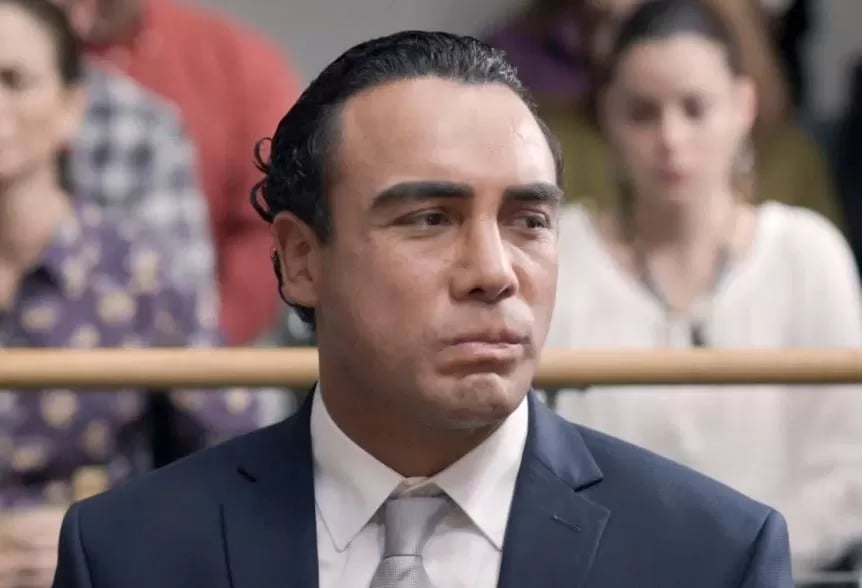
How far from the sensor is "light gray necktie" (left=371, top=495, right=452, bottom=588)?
41.9 inches

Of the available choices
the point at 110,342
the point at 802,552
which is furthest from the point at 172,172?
the point at 802,552

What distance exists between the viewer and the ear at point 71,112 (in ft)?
6.19

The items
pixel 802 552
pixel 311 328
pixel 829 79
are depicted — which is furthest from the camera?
pixel 829 79

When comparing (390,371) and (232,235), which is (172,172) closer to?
(232,235)

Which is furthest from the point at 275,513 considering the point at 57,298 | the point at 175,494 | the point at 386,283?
the point at 57,298

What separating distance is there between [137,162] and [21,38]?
28 cm

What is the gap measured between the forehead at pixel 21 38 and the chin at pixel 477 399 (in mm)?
1018

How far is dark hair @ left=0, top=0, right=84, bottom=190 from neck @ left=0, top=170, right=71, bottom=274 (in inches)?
1.3

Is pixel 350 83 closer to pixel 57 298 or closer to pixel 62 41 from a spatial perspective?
pixel 57 298

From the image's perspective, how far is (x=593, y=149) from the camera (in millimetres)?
2039

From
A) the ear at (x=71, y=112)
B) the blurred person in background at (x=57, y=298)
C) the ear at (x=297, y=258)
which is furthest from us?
the ear at (x=71, y=112)

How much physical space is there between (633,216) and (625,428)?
0.28 meters

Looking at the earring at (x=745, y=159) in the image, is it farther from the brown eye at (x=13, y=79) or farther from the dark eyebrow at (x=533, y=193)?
the dark eyebrow at (x=533, y=193)

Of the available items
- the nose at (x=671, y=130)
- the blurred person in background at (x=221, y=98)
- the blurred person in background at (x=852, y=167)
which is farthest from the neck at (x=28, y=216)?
the blurred person in background at (x=852, y=167)
